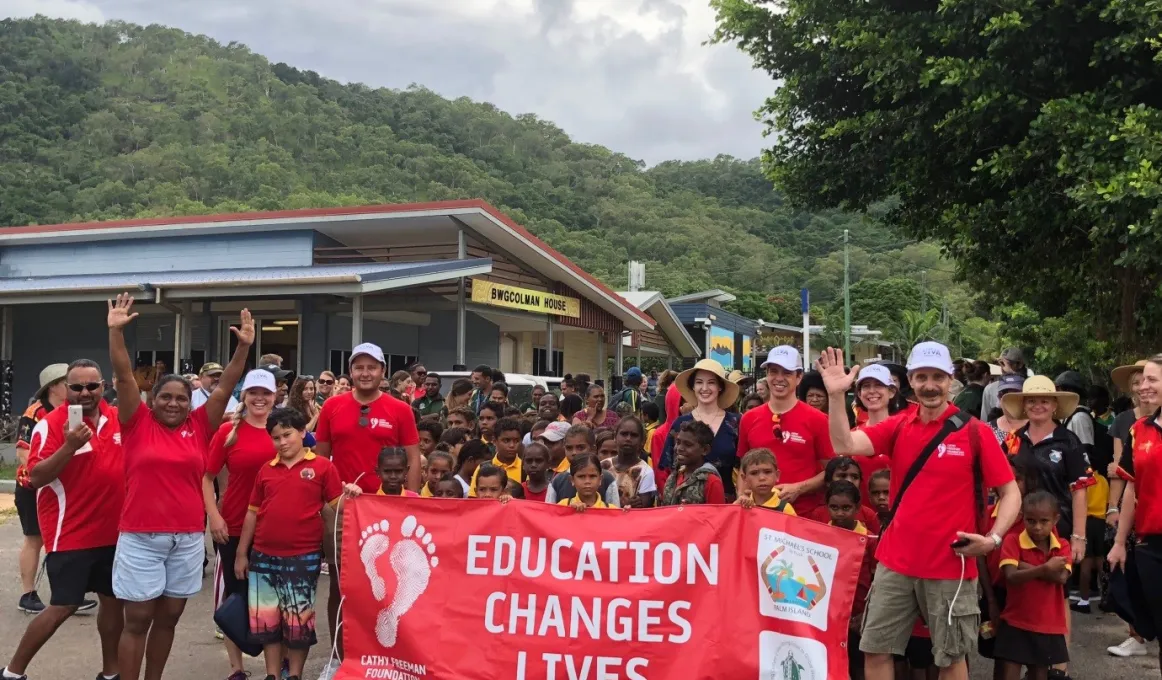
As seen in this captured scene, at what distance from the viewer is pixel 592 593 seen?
17.0ft

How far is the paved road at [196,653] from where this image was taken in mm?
6258

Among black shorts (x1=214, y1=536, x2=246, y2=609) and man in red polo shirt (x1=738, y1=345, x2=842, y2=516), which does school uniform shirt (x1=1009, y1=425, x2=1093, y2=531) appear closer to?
man in red polo shirt (x1=738, y1=345, x2=842, y2=516)

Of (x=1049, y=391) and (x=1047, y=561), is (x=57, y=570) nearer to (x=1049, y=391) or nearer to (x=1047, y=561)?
(x=1047, y=561)

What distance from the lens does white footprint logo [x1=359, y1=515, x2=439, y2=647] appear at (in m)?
5.34

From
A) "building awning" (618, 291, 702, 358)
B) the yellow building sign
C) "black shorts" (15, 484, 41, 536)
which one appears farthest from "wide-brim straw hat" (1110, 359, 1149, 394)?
"building awning" (618, 291, 702, 358)

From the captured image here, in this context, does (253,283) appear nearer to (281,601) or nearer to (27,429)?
(27,429)

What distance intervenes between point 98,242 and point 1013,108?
2160 centimetres

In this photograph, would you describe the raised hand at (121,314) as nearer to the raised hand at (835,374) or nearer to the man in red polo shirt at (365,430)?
the man in red polo shirt at (365,430)

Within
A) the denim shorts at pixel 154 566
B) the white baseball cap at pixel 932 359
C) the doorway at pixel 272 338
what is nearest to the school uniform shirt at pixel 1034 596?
the white baseball cap at pixel 932 359

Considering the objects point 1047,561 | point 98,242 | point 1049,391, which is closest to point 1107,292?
point 1049,391

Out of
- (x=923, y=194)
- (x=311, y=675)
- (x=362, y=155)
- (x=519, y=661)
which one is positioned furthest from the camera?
(x=362, y=155)

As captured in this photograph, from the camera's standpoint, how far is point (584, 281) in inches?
955

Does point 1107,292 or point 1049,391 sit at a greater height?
point 1107,292

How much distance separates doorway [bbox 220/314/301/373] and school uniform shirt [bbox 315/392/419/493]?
15232mm
